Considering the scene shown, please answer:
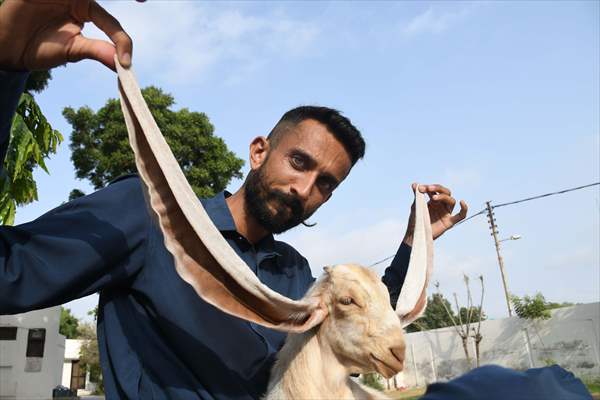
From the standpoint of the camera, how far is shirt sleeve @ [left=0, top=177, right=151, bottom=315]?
1.53 m

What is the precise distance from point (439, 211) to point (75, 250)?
2.00 metres

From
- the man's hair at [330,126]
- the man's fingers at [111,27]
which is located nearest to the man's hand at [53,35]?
the man's fingers at [111,27]

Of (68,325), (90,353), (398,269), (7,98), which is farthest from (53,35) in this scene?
(68,325)

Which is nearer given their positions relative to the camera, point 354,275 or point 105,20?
point 105,20

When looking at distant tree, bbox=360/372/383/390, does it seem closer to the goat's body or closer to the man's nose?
the goat's body

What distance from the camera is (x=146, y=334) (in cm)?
190

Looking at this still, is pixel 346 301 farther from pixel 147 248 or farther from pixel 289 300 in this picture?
pixel 147 248

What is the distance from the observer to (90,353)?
4609cm

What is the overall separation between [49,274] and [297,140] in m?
1.32

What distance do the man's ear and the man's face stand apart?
0.02m

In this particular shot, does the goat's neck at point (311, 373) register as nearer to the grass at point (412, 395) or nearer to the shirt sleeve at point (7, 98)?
the grass at point (412, 395)

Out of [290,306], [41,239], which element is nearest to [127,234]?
[41,239]

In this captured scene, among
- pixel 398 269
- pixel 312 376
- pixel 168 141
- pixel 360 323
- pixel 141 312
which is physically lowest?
pixel 312 376

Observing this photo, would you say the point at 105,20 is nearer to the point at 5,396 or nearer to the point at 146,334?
the point at 146,334
